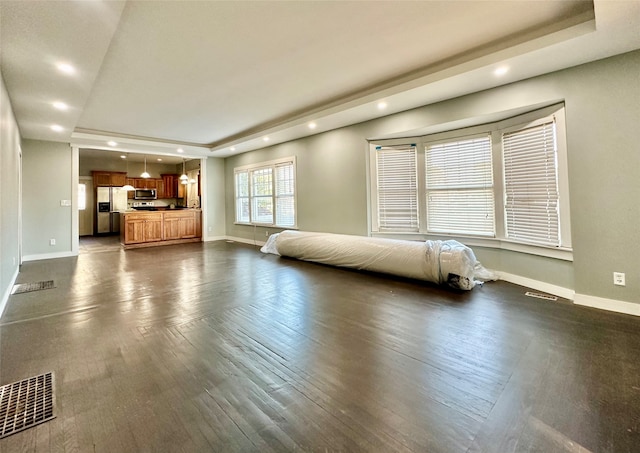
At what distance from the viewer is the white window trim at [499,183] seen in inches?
132

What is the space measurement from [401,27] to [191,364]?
350cm

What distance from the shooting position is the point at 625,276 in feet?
9.61

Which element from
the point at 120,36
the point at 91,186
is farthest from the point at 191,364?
the point at 91,186

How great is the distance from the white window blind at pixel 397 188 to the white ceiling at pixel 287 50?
2.68ft

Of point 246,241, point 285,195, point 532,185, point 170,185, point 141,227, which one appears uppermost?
point 170,185

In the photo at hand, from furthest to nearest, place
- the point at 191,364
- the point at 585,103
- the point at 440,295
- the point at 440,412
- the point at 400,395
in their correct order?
the point at 440,295
the point at 585,103
the point at 191,364
the point at 400,395
the point at 440,412

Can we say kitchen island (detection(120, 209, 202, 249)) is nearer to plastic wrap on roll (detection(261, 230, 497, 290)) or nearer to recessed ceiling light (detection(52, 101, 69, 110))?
recessed ceiling light (detection(52, 101, 69, 110))

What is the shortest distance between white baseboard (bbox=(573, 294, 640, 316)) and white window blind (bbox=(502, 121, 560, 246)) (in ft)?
2.22

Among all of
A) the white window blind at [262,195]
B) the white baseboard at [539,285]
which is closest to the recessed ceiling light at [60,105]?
the white window blind at [262,195]

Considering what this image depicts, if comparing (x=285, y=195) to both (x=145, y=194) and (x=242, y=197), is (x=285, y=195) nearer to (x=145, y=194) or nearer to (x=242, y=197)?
(x=242, y=197)

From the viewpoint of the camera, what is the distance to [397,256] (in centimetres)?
426

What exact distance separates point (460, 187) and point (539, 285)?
1742 millimetres

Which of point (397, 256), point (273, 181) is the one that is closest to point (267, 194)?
point (273, 181)

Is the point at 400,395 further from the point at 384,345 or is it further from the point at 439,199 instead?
the point at 439,199
